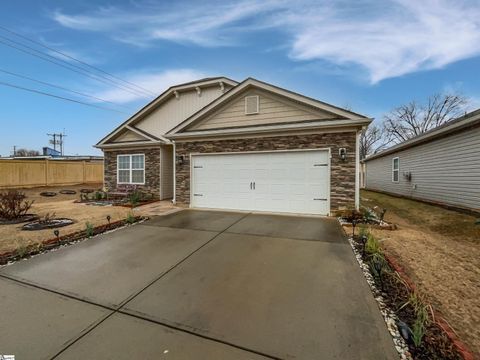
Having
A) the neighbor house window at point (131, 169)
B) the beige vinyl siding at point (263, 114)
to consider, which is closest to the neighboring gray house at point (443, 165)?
the beige vinyl siding at point (263, 114)

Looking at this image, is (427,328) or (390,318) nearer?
(427,328)

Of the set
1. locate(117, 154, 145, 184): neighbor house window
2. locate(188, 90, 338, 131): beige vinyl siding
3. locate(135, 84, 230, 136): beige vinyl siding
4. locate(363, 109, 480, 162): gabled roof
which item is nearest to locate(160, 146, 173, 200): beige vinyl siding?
locate(117, 154, 145, 184): neighbor house window

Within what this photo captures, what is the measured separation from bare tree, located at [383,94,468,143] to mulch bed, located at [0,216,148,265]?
34.6m

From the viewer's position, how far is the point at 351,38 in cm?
955

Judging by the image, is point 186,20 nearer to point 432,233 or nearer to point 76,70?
point 432,233

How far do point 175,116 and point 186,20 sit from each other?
200 inches

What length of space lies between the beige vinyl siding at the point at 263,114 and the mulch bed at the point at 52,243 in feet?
16.8

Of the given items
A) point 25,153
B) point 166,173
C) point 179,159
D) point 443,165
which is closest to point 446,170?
point 443,165

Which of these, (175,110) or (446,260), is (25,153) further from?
(446,260)

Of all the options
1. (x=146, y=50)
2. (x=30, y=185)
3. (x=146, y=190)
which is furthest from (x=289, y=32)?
(x=30, y=185)

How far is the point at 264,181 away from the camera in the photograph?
870 centimetres

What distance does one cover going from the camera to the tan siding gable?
12823mm

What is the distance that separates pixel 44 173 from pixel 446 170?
2431 cm

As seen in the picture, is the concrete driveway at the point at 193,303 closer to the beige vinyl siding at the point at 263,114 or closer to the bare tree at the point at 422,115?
the beige vinyl siding at the point at 263,114
